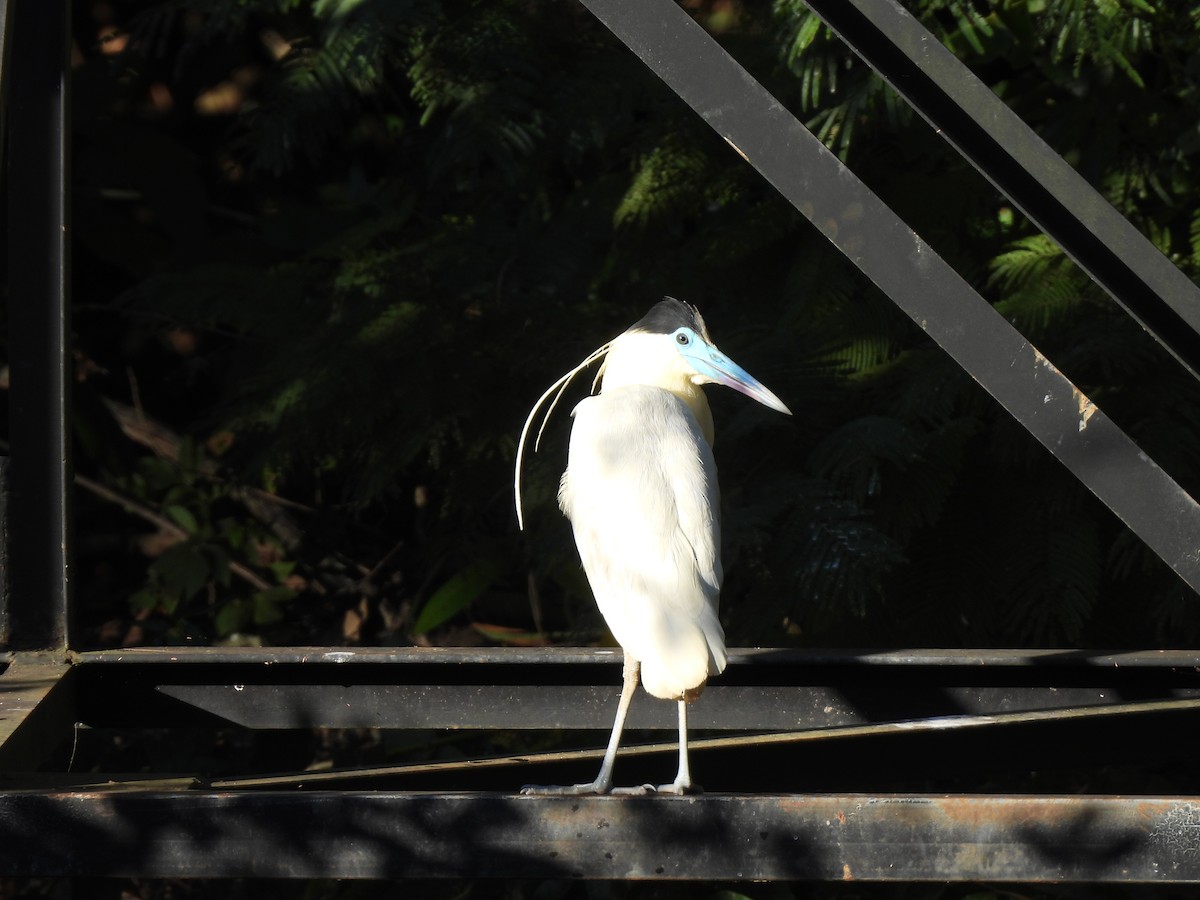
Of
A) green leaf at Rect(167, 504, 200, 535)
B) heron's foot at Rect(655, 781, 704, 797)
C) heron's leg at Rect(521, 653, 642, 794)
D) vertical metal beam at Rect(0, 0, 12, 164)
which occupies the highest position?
vertical metal beam at Rect(0, 0, 12, 164)

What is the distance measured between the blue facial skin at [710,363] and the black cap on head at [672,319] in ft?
0.06

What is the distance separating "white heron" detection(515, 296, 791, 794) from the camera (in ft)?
6.88

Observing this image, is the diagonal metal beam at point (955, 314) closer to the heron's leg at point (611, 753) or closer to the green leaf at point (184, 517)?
the heron's leg at point (611, 753)

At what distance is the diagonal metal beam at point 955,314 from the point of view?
1723 mm

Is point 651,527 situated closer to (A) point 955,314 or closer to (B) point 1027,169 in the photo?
(A) point 955,314

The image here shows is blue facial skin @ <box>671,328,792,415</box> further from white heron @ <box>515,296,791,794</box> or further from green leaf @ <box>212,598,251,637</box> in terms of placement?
green leaf @ <box>212,598,251,637</box>

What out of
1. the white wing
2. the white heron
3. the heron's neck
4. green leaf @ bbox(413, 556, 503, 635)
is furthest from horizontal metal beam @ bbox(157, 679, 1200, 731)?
green leaf @ bbox(413, 556, 503, 635)

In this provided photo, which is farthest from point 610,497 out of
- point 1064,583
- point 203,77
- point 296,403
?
point 203,77

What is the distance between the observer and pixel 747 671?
2.48 metres

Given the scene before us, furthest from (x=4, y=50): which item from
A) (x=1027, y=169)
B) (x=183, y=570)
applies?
(x=183, y=570)

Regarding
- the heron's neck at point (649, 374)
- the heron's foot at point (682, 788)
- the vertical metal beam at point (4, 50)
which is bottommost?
the heron's foot at point (682, 788)

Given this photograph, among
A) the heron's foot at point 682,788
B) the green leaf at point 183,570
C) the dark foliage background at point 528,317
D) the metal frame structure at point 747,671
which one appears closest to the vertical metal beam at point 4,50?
the metal frame structure at point 747,671

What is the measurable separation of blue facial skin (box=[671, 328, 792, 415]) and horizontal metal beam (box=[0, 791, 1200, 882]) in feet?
3.91

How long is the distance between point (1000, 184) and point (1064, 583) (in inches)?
52.1
